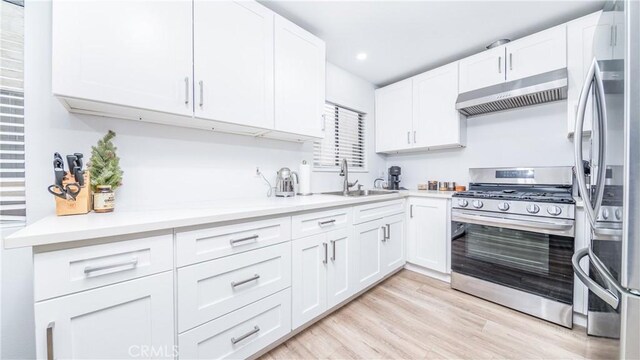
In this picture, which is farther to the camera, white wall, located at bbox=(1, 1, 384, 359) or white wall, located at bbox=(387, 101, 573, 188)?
white wall, located at bbox=(387, 101, 573, 188)

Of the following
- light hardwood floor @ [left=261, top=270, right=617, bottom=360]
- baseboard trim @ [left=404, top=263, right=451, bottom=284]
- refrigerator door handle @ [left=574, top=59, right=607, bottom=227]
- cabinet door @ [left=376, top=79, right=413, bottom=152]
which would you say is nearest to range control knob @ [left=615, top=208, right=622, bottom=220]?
refrigerator door handle @ [left=574, top=59, right=607, bottom=227]

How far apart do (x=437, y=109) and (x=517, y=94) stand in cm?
72

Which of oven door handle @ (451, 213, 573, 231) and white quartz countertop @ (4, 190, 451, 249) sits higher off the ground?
white quartz countertop @ (4, 190, 451, 249)

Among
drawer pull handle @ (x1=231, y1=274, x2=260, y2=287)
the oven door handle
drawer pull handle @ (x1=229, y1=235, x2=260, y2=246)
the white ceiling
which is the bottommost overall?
drawer pull handle @ (x1=231, y1=274, x2=260, y2=287)

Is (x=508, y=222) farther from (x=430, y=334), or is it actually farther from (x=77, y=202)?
(x=77, y=202)

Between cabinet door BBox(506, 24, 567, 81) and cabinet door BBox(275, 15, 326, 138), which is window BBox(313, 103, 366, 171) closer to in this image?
cabinet door BBox(275, 15, 326, 138)

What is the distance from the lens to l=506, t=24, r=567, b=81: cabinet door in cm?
188

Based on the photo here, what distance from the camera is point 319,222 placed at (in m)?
1.63

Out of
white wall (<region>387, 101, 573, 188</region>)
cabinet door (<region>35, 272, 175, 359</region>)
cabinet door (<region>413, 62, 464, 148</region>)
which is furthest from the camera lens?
cabinet door (<region>413, 62, 464, 148</region>)

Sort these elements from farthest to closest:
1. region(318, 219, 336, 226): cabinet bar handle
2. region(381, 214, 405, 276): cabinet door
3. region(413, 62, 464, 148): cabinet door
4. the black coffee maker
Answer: the black coffee maker < region(413, 62, 464, 148): cabinet door < region(381, 214, 405, 276): cabinet door < region(318, 219, 336, 226): cabinet bar handle

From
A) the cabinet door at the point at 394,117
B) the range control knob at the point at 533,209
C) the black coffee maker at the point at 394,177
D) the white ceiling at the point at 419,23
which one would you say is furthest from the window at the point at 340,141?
the range control knob at the point at 533,209

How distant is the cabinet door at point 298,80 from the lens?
1765 millimetres

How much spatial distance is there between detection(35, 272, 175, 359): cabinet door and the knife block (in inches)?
19.5

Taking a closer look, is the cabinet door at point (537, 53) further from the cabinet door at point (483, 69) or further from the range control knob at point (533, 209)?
the range control knob at point (533, 209)
